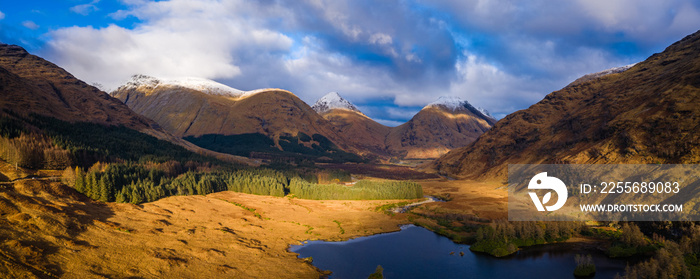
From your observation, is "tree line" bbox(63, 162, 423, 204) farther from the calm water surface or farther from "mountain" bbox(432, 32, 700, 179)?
"mountain" bbox(432, 32, 700, 179)

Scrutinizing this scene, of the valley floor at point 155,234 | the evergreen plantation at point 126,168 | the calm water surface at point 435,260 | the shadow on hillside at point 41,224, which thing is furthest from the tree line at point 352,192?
the shadow on hillside at point 41,224

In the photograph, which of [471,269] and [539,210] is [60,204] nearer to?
[471,269]

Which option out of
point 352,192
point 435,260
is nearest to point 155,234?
point 435,260

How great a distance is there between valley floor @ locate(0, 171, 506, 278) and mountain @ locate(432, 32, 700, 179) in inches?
1897

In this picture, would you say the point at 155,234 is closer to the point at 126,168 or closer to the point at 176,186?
the point at 176,186

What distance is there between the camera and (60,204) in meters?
57.2

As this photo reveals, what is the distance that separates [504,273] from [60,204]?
247 feet

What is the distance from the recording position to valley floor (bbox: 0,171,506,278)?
40.5 m
